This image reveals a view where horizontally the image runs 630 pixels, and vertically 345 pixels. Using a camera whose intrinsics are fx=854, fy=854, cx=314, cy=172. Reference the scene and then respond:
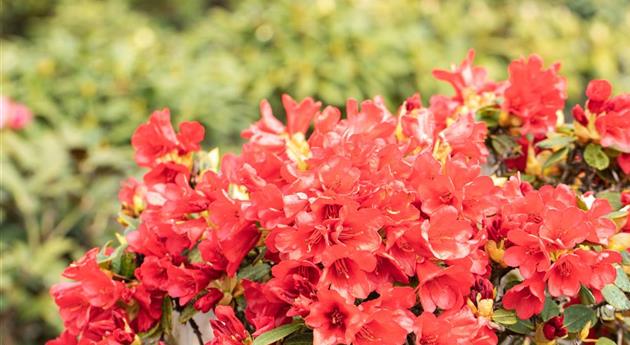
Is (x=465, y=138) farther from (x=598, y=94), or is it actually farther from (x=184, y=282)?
(x=184, y=282)

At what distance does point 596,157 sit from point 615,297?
34 centimetres

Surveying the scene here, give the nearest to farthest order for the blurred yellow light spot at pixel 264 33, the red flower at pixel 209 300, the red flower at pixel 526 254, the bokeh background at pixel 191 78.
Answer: the red flower at pixel 526 254 → the red flower at pixel 209 300 → the bokeh background at pixel 191 78 → the blurred yellow light spot at pixel 264 33

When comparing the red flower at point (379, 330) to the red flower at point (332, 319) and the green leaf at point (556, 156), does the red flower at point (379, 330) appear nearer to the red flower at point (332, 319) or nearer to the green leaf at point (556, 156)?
the red flower at point (332, 319)

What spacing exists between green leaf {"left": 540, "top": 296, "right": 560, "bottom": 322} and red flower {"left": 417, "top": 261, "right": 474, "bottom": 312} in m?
0.16

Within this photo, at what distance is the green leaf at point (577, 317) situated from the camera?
1396 mm

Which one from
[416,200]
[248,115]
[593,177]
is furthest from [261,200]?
[248,115]

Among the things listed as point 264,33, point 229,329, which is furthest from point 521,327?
point 264,33

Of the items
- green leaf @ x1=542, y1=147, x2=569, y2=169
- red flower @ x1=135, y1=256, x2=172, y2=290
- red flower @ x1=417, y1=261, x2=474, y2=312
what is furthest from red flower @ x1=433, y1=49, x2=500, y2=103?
red flower @ x1=135, y1=256, x2=172, y2=290

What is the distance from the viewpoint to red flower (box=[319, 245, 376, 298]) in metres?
1.23

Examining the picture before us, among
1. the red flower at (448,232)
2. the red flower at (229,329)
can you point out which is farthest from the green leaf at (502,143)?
the red flower at (229,329)

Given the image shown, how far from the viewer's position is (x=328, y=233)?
125 cm

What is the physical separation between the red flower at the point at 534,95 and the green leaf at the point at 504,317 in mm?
432

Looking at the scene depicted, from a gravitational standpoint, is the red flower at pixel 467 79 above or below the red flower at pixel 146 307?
above

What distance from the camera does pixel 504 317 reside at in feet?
4.46
